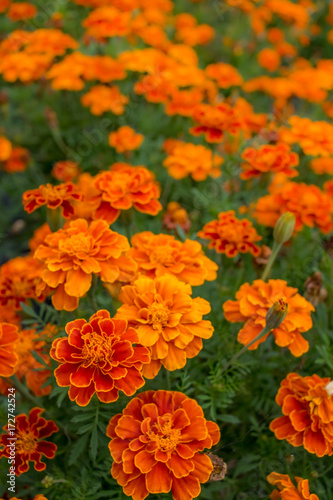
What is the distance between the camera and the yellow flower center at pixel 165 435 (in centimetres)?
80

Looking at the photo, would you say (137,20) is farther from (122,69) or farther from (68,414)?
(68,414)

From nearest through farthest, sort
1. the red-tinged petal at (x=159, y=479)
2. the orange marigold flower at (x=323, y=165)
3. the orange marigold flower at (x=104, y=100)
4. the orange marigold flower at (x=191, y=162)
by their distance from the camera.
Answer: the red-tinged petal at (x=159, y=479) < the orange marigold flower at (x=191, y=162) < the orange marigold flower at (x=323, y=165) < the orange marigold flower at (x=104, y=100)

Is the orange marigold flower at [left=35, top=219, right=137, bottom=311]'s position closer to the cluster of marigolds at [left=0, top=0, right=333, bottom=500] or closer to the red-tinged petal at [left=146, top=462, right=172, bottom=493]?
the cluster of marigolds at [left=0, top=0, right=333, bottom=500]

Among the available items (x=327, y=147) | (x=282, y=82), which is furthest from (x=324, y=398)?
(x=282, y=82)

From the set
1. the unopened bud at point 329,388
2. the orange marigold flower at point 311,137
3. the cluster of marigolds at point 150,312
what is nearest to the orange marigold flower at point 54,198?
the cluster of marigolds at point 150,312

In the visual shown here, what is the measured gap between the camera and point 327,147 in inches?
58.6

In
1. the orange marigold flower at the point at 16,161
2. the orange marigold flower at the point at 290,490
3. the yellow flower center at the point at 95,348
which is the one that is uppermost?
the yellow flower center at the point at 95,348

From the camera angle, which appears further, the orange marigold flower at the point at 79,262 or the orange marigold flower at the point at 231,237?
the orange marigold flower at the point at 231,237

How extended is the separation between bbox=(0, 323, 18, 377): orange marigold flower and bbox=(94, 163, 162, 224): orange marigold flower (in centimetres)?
34

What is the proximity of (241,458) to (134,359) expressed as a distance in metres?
0.53

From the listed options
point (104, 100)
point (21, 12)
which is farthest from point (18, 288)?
point (21, 12)

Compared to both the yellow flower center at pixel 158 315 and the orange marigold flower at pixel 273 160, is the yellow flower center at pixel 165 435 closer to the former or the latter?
the yellow flower center at pixel 158 315

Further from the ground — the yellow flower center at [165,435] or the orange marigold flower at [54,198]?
the orange marigold flower at [54,198]

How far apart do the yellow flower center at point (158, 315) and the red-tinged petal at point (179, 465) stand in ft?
0.74
